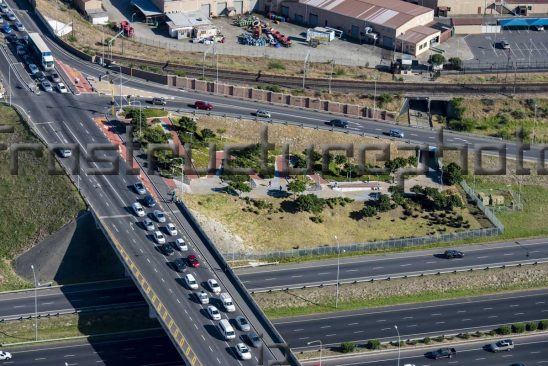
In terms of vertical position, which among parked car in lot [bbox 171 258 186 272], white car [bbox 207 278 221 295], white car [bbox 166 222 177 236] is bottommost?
white car [bbox 207 278 221 295]

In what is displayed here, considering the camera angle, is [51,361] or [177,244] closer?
[51,361]

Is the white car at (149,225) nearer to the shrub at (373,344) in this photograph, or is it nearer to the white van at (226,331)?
the white van at (226,331)

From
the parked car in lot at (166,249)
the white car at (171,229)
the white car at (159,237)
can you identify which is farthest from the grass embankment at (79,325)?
the white car at (171,229)

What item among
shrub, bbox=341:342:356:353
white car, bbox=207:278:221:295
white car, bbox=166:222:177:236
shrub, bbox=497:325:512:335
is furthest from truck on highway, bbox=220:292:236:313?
shrub, bbox=497:325:512:335

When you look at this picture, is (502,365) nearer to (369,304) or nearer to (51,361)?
(369,304)

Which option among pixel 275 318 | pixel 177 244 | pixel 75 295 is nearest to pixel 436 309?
pixel 275 318

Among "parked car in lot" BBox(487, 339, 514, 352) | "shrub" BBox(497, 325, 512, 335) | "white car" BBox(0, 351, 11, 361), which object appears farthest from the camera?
"shrub" BBox(497, 325, 512, 335)

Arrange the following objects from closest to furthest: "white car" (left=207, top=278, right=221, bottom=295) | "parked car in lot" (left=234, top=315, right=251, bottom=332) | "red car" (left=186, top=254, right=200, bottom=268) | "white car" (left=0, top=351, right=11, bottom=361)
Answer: "parked car in lot" (left=234, top=315, right=251, bottom=332)
"white car" (left=0, top=351, right=11, bottom=361)
"white car" (left=207, top=278, right=221, bottom=295)
"red car" (left=186, top=254, right=200, bottom=268)

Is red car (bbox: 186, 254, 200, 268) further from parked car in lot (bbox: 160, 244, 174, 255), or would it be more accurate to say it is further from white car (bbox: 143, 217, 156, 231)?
white car (bbox: 143, 217, 156, 231)
